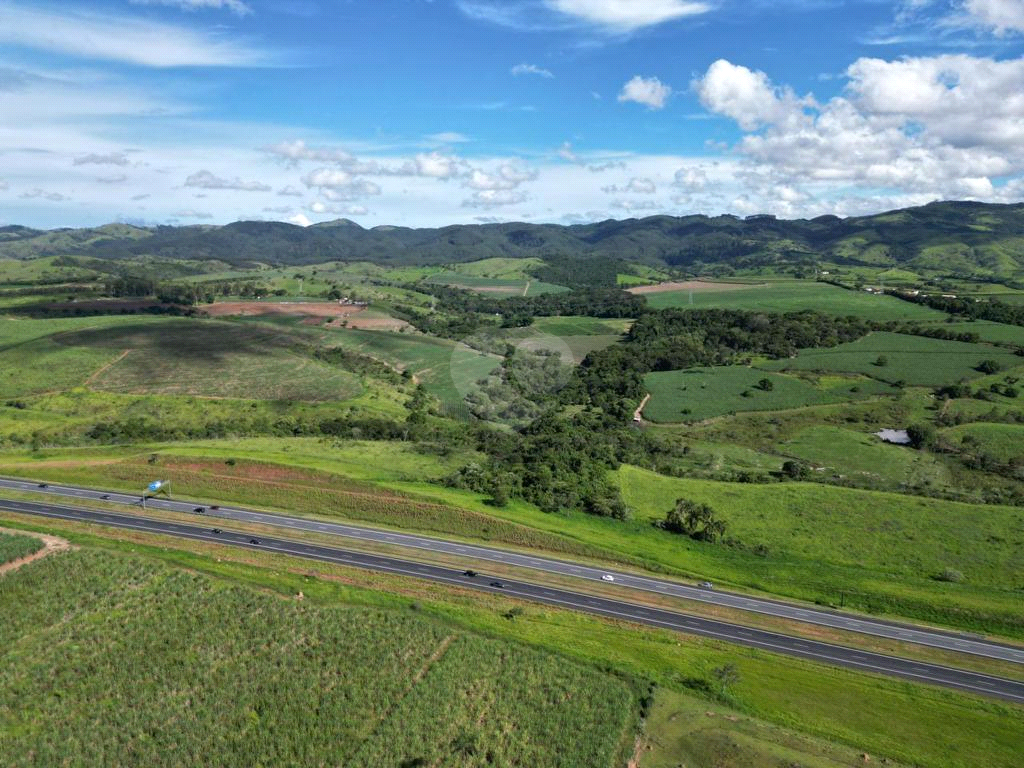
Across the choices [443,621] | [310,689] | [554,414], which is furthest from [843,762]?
[554,414]

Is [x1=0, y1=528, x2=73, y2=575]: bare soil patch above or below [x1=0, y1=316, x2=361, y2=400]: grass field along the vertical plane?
below

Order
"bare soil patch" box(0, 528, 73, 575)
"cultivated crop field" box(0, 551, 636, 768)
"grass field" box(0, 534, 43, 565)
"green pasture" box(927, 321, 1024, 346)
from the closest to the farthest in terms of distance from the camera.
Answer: "cultivated crop field" box(0, 551, 636, 768), "bare soil patch" box(0, 528, 73, 575), "grass field" box(0, 534, 43, 565), "green pasture" box(927, 321, 1024, 346)

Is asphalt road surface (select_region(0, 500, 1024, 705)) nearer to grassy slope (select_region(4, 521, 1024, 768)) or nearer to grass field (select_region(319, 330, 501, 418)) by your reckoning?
grassy slope (select_region(4, 521, 1024, 768))

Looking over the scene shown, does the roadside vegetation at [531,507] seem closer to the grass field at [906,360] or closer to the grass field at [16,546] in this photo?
the grass field at [906,360]

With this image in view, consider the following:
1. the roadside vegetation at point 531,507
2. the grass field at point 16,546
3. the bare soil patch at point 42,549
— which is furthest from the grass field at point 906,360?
the grass field at point 16,546

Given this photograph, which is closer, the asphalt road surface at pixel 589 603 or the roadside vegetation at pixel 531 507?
the roadside vegetation at pixel 531 507

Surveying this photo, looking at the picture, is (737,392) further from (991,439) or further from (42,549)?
(42,549)

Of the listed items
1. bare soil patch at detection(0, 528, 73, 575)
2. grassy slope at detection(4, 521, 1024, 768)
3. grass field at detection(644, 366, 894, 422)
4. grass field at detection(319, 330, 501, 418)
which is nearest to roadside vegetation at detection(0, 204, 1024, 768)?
grassy slope at detection(4, 521, 1024, 768)
